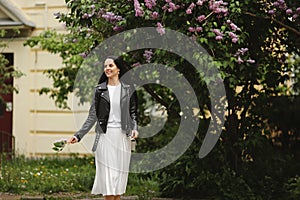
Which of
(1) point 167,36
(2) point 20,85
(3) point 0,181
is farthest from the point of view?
(2) point 20,85

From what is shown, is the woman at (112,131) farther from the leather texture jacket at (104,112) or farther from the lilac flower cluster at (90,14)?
the lilac flower cluster at (90,14)

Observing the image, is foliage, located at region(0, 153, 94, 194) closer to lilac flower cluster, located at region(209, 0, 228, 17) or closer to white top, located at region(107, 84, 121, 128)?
white top, located at region(107, 84, 121, 128)

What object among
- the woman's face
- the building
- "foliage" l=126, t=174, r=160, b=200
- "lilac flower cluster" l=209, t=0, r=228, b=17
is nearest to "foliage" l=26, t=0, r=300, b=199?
"lilac flower cluster" l=209, t=0, r=228, b=17

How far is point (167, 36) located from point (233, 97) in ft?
7.23

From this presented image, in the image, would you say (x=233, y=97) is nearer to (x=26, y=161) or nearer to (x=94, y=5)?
(x=94, y=5)

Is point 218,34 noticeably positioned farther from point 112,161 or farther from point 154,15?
point 112,161

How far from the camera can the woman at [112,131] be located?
7.45m

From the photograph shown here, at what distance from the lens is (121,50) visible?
911cm

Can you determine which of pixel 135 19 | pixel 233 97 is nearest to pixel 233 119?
pixel 233 97

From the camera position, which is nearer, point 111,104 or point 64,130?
point 111,104

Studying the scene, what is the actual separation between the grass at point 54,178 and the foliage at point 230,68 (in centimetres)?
99

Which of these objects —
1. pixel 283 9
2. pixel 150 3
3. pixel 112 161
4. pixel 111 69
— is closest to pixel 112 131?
pixel 112 161

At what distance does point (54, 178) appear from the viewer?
39.5 feet

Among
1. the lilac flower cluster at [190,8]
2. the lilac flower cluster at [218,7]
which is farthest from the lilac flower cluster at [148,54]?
the lilac flower cluster at [218,7]
